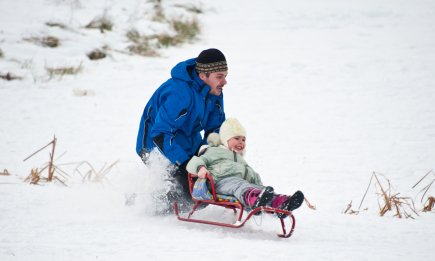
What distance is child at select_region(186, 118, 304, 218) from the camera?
10.7 feet

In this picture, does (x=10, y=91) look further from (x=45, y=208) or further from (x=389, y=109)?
(x=389, y=109)

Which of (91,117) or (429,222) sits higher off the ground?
(429,222)

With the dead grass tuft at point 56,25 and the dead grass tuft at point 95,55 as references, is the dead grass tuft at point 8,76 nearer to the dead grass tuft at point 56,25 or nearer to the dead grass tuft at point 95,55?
the dead grass tuft at point 95,55

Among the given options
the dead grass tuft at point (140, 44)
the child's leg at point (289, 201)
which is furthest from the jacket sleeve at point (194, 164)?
Answer: the dead grass tuft at point (140, 44)

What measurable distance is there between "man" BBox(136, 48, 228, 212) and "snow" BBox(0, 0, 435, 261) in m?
0.22

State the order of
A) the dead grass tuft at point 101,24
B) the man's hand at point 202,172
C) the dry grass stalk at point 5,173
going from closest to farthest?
the man's hand at point 202,172 < the dry grass stalk at point 5,173 < the dead grass tuft at point 101,24

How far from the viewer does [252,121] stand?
7668 mm

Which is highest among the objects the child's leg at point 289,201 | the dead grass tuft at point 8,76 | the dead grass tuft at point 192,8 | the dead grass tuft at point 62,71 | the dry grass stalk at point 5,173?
the dead grass tuft at point 192,8

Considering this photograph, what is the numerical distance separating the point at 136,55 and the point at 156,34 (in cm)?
103

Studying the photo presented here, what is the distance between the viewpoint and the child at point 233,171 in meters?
3.27

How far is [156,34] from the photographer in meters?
11.3

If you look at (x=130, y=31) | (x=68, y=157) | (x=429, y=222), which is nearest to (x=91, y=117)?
(x=68, y=157)

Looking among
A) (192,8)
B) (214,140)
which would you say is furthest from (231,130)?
(192,8)

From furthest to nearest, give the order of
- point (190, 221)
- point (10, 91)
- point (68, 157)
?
point (10, 91) < point (68, 157) < point (190, 221)
